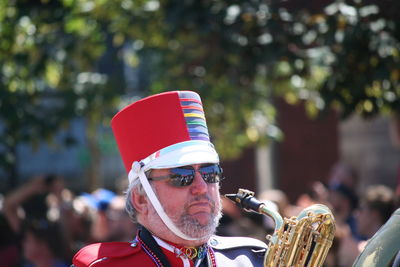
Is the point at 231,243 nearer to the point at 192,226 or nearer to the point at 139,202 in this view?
the point at 192,226

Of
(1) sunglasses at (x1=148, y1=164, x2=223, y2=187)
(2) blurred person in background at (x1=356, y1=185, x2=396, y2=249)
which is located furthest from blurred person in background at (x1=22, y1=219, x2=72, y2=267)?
(1) sunglasses at (x1=148, y1=164, x2=223, y2=187)

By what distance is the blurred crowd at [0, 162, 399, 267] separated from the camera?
20.5 ft

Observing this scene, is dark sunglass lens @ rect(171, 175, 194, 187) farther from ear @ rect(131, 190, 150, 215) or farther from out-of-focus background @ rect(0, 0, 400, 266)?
out-of-focus background @ rect(0, 0, 400, 266)

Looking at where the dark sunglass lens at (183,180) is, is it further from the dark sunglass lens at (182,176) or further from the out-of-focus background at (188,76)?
the out-of-focus background at (188,76)

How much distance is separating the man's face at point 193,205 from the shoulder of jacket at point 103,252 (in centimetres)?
16

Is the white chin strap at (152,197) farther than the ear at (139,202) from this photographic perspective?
No

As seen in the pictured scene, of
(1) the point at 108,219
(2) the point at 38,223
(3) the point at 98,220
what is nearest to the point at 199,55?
(1) the point at 108,219

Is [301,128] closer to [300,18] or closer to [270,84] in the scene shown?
[270,84]

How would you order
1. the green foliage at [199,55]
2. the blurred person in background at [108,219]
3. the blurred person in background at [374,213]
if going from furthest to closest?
the blurred person in background at [108,219], the blurred person in background at [374,213], the green foliage at [199,55]

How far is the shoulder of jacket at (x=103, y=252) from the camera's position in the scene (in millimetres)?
3230

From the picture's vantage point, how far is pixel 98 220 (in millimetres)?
8398

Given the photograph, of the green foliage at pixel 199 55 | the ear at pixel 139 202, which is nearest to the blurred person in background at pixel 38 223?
the green foliage at pixel 199 55

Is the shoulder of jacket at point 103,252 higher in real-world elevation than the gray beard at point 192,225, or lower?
lower

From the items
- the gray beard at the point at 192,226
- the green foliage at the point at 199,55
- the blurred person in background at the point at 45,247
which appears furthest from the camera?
the blurred person in background at the point at 45,247
